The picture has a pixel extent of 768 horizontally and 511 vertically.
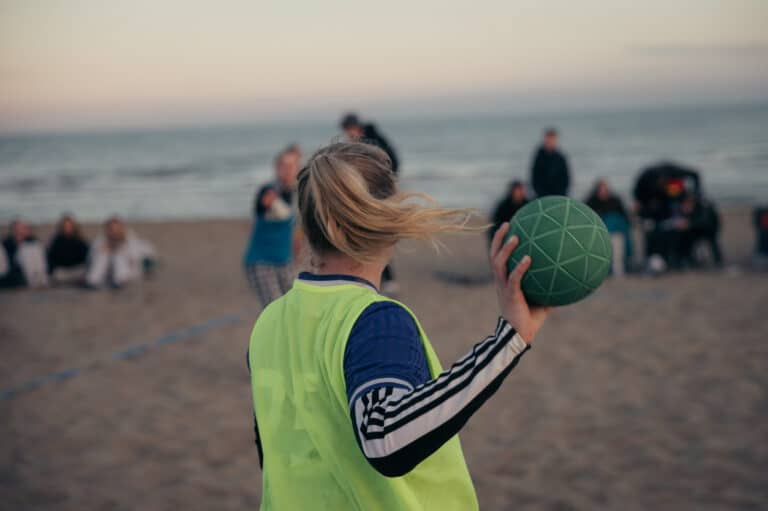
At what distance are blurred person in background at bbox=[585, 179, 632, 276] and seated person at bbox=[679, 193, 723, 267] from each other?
800 millimetres

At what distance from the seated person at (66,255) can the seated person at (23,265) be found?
186 mm

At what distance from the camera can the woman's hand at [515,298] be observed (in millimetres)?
1437

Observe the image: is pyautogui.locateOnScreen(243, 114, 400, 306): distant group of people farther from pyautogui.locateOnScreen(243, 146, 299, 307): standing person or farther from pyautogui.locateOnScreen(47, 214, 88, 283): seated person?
pyautogui.locateOnScreen(47, 214, 88, 283): seated person

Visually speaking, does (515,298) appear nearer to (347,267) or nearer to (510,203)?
(347,267)

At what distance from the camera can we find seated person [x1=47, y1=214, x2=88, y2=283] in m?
12.3

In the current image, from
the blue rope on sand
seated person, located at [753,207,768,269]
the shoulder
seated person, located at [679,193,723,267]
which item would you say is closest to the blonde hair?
the shoulder

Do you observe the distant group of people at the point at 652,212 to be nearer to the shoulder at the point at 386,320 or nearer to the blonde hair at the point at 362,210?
the blonde hair at the point at 362,210

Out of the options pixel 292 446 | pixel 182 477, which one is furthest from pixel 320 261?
pixel 182 477

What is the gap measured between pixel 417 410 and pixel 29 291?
1183 cm

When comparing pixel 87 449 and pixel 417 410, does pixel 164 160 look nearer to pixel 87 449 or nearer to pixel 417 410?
pixel 87 449

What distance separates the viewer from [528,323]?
1.44m

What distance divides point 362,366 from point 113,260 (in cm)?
1120

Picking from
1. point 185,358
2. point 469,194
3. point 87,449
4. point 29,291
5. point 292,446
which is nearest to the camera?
point 292,446

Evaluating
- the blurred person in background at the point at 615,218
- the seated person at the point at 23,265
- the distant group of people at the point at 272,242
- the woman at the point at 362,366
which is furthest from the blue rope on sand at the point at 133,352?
the woman at the point at 362,366
